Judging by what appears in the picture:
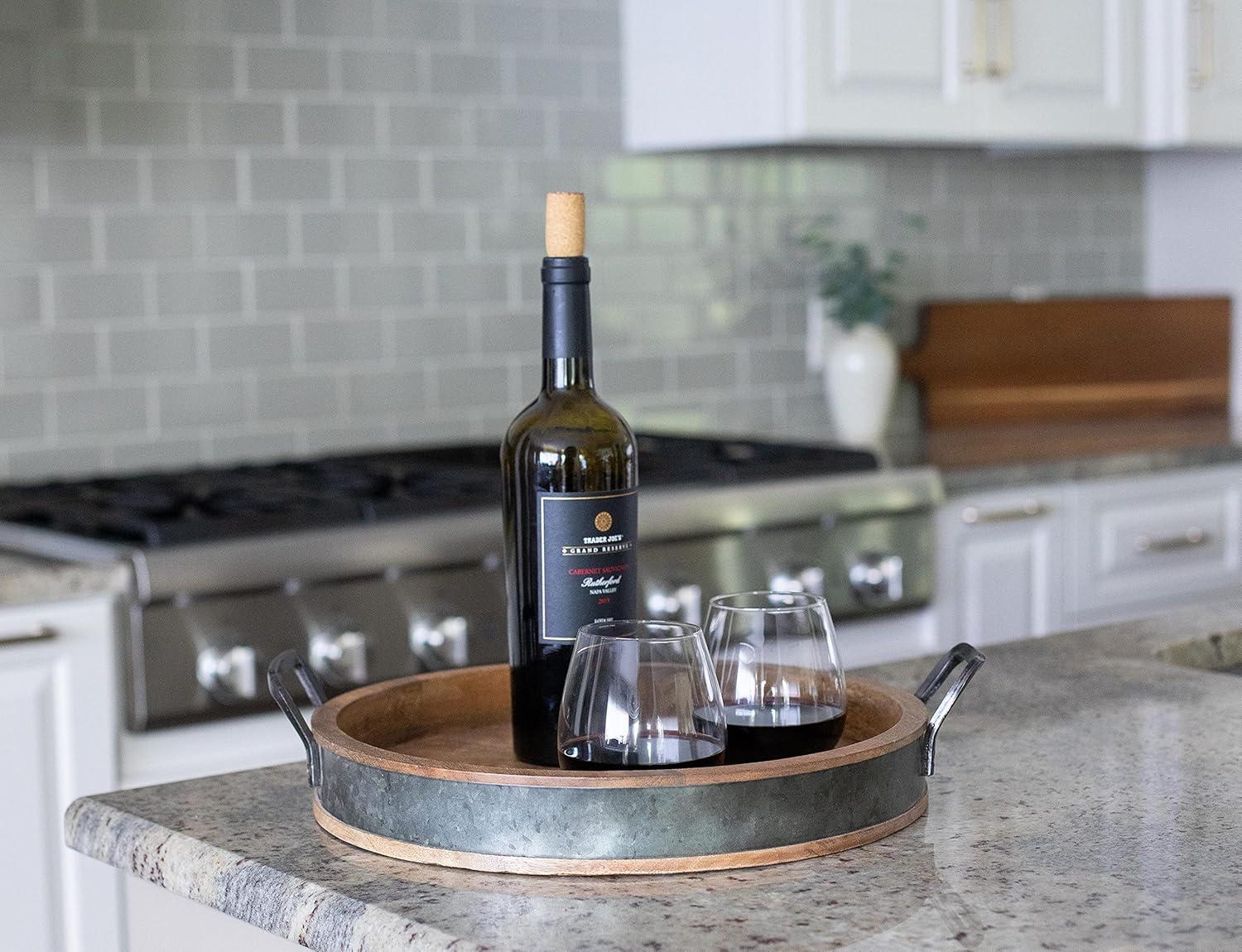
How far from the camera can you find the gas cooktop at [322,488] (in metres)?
2.18

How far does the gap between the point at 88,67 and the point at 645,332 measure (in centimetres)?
119

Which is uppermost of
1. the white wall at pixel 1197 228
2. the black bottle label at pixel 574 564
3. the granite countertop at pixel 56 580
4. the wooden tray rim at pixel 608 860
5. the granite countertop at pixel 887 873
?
the white wall at pixel 1197 228

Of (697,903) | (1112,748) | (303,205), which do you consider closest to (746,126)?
(303,205)

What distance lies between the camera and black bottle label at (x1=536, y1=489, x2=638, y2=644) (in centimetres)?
102

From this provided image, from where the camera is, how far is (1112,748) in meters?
1.13

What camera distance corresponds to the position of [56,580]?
6.55ft

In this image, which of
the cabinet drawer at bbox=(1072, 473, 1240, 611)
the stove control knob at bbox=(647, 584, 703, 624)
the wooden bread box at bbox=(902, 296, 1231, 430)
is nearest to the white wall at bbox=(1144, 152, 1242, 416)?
the wooden bread box at bbox=(902, 296, 1231, 430)

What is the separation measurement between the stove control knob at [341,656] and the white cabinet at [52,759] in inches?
9.9

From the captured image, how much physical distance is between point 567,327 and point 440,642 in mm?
1275

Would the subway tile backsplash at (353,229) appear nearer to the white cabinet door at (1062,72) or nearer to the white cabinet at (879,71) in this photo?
the white cabinet at (879,71)

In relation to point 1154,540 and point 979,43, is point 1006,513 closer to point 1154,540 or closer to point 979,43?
point 1154,540

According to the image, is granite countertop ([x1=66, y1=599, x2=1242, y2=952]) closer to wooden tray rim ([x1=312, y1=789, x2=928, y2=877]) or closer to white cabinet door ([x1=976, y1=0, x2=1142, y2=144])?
wooden tray rim ([x1=312, y1=789, x2=928, y2=877])

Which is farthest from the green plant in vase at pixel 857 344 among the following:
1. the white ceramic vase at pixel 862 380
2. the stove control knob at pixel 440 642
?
the stove control knob at pixel 440 642

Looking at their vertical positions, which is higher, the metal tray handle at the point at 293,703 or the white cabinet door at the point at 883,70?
the white cabinet door at the point at 883,70
